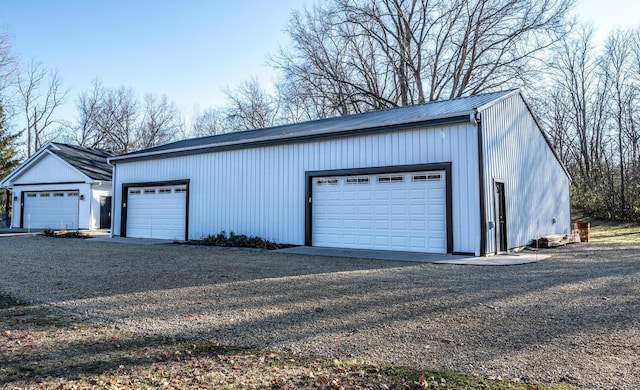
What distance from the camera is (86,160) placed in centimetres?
2286

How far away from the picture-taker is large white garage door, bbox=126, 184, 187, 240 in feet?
49.8

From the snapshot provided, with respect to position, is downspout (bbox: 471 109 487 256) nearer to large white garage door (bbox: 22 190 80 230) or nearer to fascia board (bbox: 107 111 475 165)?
fascia board (bbox: 107 111 475 165)

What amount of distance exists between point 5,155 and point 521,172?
33.2 meters

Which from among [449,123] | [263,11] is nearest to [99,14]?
[263,11]

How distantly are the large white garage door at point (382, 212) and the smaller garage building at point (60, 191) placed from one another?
45.1 feet

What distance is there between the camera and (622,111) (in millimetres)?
24594

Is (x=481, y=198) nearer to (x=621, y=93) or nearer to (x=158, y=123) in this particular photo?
(x=621, y=93)

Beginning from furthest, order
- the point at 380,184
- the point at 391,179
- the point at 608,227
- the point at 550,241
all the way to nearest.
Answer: the point at 608,227 < the point at 550,241 < the point at 380,184 < the point at 391,179

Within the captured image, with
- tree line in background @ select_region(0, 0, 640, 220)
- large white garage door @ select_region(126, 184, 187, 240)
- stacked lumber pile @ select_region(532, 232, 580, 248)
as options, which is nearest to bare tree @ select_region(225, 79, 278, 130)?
tree line in background @ select_region(0, 0, 640, 220)

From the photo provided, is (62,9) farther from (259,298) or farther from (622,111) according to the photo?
(622,111)

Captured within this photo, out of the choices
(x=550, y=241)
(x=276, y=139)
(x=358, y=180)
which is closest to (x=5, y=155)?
(x=276, y=139)

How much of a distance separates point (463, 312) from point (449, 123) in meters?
6.35

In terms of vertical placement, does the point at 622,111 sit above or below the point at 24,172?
above

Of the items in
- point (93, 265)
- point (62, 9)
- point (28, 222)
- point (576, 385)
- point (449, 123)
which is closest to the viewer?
point (576, 385)
